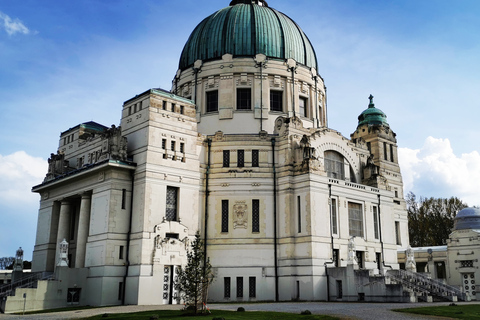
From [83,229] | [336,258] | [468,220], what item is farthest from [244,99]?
[468,220]

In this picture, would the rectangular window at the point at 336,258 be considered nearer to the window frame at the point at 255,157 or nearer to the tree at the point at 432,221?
the window frame at the point at 255,157

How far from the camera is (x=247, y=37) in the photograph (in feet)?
179

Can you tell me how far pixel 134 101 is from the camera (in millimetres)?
45625

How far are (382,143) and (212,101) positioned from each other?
2295cm

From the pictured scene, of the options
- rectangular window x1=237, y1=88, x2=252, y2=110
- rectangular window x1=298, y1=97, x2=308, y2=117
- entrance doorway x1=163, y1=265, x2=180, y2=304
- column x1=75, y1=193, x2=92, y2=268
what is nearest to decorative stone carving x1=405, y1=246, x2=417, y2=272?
rectangular window x1=298, y1=97, x2=308, y2=117

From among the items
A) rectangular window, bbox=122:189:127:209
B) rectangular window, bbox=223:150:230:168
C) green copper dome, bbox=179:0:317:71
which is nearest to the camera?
rectangular window, bbox=122:189:127:209

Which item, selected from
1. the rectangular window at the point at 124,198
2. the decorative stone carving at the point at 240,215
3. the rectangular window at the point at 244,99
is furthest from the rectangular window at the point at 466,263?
the rectangular window at the point at 124,198

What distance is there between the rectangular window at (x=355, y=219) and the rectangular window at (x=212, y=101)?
17092mm

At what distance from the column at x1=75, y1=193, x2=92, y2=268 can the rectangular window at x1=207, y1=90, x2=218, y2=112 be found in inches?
619

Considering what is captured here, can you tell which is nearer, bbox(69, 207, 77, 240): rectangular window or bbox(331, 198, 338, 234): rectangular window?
bbox(331, 198, 338, 234): rectangular window

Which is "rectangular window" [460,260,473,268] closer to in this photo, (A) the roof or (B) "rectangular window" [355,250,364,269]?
(A) the roof

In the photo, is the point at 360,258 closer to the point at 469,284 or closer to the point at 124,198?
the point at 469,284

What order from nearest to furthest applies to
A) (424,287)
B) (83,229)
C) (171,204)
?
(424,287) < (171,204) < (83,229)

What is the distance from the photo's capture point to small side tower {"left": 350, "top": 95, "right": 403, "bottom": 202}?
62125 mm
